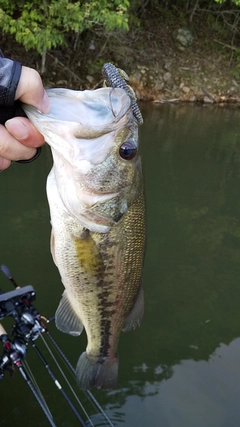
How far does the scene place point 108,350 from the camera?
6.29 feet

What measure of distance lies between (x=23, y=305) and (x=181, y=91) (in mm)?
12946

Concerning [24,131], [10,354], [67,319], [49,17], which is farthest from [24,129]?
[49,17]

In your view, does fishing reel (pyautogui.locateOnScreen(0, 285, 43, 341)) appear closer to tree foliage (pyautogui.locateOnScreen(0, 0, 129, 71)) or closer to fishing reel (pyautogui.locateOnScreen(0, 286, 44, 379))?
fishing reel (pyautogui.locateOnScreen(0, 286, 44, 379))

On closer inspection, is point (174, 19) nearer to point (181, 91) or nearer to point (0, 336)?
point (181, 91)

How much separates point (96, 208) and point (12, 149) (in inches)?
14.5

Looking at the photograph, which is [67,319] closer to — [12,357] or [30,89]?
[12,357]

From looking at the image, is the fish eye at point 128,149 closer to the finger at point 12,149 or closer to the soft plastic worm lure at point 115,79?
the soft plastic worm lure at point 115,79

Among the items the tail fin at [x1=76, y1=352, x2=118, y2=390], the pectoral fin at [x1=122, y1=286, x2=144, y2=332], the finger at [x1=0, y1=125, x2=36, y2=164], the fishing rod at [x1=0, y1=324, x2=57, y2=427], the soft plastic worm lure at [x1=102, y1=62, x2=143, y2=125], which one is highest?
the soft plastic worm lure at [x1=102, y1=62, x2=143, y2=125]

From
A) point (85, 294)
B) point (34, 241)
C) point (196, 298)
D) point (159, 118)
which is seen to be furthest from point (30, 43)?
point (85, 294)

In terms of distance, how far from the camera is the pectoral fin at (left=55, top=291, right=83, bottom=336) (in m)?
1.84

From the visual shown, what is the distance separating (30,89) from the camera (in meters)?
1.27

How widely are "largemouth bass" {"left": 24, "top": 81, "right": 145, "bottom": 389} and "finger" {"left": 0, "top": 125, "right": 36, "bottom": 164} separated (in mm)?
95

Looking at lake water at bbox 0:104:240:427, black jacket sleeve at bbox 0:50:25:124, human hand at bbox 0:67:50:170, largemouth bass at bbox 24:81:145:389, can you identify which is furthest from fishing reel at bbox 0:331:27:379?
black jacket sleeve at bbox 0:50:25:124

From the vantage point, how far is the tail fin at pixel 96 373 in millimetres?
1915
